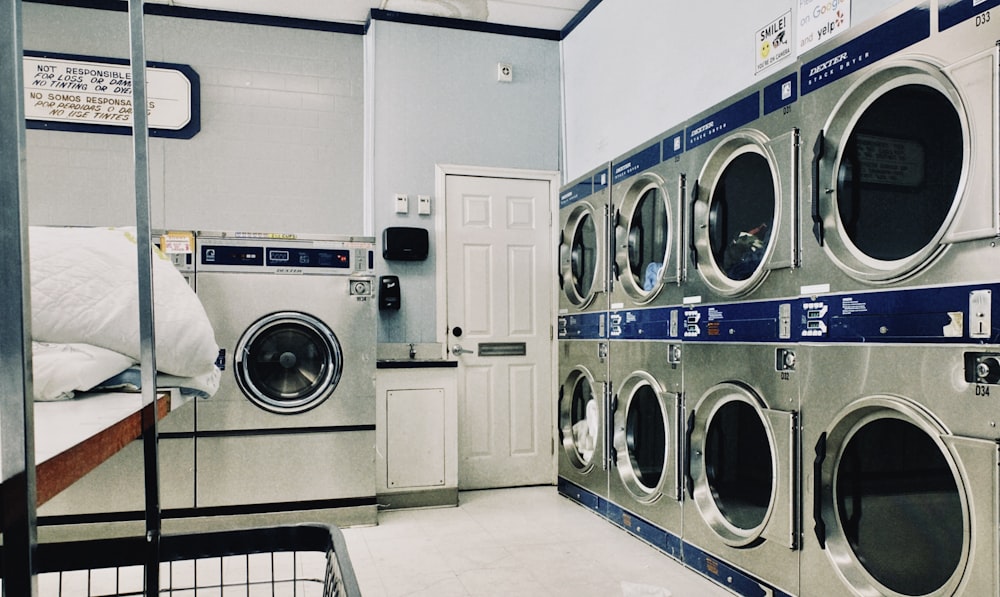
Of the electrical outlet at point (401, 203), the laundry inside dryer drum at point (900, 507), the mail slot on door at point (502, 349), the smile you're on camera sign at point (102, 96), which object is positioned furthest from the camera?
the mail slot on door at point (502, 349)

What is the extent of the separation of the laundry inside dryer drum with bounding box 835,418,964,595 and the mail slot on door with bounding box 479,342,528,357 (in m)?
2.90

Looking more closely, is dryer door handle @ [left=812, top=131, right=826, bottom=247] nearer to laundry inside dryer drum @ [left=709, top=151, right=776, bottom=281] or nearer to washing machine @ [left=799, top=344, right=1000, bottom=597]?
laundry inside dryer drum @ [left=709, top=151, right=776, bottom=281]

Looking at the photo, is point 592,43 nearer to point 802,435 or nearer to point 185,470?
point 802,435

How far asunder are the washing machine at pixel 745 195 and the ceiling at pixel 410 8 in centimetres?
211

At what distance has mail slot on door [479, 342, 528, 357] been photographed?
16.2ft

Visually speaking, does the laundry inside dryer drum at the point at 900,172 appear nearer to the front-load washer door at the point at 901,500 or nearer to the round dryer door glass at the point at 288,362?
the front-load washer door at the point at 901,500

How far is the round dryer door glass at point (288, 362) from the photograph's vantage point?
3.76 metres

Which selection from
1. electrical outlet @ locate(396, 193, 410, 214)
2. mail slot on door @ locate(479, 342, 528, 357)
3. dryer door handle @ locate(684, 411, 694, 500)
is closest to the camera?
dryer door handle @ locate(684, 411, 694, 500)

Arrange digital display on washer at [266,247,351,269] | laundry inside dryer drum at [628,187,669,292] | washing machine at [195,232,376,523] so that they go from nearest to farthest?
laundry inside dryer drum at [628,187,669,292]
washing machine at [195,232,376,523]
digital display on washer at [266,247,351,269]

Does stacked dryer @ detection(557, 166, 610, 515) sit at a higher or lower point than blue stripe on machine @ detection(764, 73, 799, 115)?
lower

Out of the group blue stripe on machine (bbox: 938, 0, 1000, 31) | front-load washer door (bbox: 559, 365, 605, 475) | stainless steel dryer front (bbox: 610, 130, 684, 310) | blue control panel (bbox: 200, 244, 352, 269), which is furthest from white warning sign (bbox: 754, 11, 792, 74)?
blue control panel (bbox: 200, 244, 352, 269)

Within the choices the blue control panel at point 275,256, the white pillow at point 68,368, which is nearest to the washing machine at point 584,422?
the blue control panel at point 275,256

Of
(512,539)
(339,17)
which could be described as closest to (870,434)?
(512,539)

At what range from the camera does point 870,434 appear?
2.21 metres
